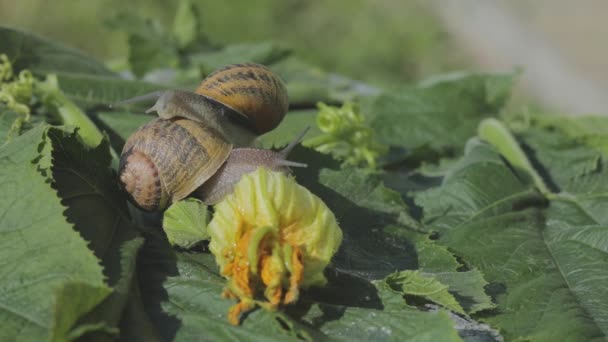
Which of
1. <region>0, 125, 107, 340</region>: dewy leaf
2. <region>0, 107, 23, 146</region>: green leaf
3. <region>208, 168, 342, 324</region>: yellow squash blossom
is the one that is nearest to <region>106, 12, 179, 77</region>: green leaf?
<region>0, 107, 23, 146</region>: green leaf

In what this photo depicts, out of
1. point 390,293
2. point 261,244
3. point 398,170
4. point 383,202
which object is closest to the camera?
point 261,244

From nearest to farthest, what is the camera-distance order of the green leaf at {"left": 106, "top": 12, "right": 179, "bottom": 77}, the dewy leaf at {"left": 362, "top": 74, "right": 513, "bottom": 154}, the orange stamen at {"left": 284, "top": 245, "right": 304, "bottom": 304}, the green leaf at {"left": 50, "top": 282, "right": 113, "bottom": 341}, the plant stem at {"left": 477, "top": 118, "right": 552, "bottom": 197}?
the green leaf at {"left": 50, "top": 282, "right": 113, "bottom": 341} → the orange stamen at {"left": 284, "top": 245, "right": 304, "bottom": 304} → the plant stem at {"left": 477, "top": 118, "right": 552, "bottom": 197} → the dewy leaf at {"left": 362, "top": 74, "right": 513, "bottom": 154} → the green leaf at {"left": 106, "top": 12, "right": 179, "bottom": 77}

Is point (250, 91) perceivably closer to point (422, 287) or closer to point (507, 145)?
point (422, 287)

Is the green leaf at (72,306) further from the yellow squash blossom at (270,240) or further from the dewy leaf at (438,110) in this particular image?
the dewy leaf at (438,110)

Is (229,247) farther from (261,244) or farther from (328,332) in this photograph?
(328,332)

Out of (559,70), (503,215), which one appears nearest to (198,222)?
(503,215)

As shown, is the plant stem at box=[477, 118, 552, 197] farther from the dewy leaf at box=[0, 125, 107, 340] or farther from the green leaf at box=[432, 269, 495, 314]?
the dewy leaf at box=[0, 125, 107, 340]
